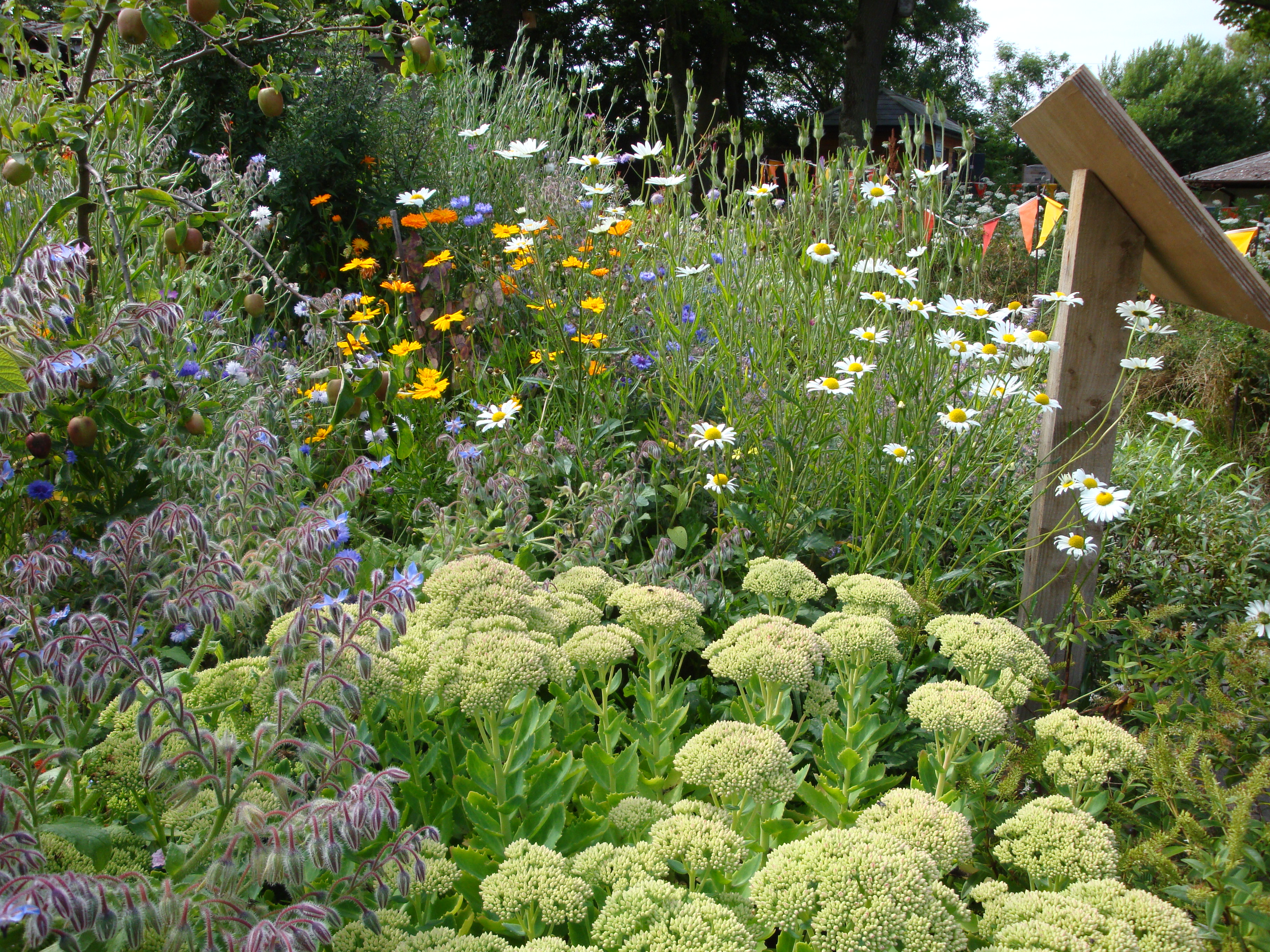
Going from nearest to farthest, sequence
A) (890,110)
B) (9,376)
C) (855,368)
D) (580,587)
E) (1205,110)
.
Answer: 1. (9,376)
2. (580,587)
3. (855,368)
4. (890,110)
5. (1205,110)

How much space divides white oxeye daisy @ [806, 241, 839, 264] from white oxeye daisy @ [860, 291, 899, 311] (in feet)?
0.54

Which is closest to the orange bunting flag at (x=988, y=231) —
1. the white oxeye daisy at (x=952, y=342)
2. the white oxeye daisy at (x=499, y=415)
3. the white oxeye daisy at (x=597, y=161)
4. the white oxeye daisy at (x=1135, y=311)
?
the white oxeye daisy at (x=952, y=342)

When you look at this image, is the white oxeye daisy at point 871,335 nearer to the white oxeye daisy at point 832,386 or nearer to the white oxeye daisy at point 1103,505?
the white oxeye daisy at point 832,386

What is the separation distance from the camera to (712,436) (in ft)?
9.56

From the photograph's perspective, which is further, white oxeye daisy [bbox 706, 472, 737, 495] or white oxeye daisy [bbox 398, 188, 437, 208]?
white oxeye daisy [bbox 398, 188, 437, 208]

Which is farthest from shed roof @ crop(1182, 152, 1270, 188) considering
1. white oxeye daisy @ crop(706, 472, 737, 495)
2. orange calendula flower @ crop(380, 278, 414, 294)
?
white oxeye daisy @ crop(706, 472, 737, 495)

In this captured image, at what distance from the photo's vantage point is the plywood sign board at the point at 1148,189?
2.12 meters

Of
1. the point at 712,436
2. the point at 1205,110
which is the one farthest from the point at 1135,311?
the point at 1205,110

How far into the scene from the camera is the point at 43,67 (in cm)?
306

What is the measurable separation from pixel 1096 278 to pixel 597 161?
236 centimetres

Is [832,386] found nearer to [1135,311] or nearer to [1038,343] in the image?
[1038,343]

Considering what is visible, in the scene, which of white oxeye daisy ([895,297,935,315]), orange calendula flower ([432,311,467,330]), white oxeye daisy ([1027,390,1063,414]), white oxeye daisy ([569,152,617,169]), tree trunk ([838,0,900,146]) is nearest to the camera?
white oxeye daisy ([1027,390,1063,414])

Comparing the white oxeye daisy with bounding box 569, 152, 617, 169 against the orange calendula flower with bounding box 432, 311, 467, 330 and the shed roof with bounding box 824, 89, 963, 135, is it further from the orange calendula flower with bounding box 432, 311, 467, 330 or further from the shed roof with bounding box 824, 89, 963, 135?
the shed roof with bounding box 824, 89, 963, 135

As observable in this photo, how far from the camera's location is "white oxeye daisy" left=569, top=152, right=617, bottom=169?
397 centimetres
